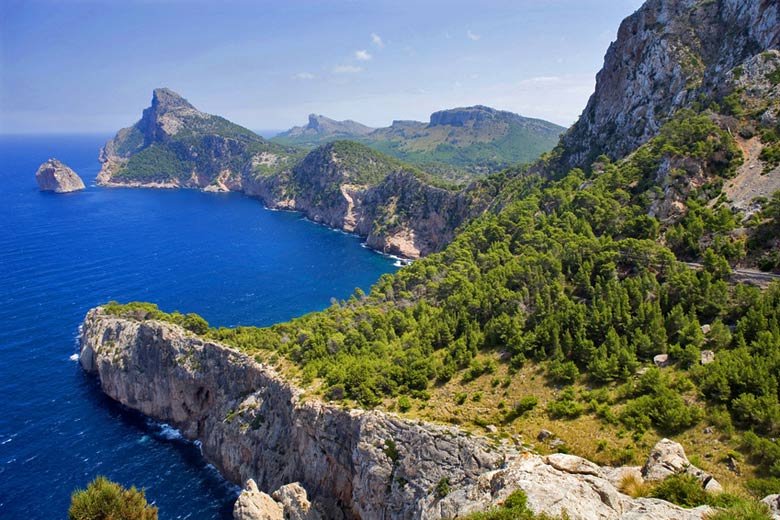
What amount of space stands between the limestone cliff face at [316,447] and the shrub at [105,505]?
44.8ft

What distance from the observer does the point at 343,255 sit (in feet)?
514

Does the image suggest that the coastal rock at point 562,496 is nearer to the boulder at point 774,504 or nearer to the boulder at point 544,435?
the boulder at point 774,504

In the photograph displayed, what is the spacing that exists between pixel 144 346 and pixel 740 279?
82.6m

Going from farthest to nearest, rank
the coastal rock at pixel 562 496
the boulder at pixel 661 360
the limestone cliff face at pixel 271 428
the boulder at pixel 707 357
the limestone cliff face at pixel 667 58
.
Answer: the limestone cliff face at pixel 667 58
the boulder at pixel 661 360
the limestone cliff face at pixel 271 428
the boulder at pixel 707 357
the coastal rock at pixel 562 496

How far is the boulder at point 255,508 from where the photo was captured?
4334 centimetres

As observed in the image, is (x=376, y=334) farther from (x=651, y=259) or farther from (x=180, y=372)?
(x=651, y=259)

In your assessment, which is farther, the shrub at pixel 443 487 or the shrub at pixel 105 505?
the shrub at pixel 443 487

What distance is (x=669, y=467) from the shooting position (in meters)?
26.6

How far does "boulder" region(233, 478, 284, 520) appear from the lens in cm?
4334

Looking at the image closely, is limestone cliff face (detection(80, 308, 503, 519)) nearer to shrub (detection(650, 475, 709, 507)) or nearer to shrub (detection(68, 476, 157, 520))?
shrub (detection(650, 475, 709, 507))

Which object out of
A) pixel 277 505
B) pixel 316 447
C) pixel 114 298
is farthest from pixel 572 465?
pixel 114 298

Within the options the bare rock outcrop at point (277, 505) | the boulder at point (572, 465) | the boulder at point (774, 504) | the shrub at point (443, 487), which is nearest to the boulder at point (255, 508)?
the bare rock outcrop at point (277, 505)

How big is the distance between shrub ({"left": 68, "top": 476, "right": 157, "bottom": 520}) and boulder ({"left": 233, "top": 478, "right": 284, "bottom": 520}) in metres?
12.4

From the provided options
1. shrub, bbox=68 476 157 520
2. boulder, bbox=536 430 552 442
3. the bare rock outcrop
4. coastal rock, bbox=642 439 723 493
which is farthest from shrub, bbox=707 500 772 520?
the bare rock outcrop
